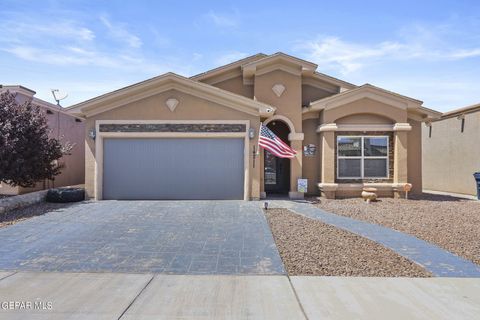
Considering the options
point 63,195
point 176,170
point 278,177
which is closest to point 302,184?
point 278,177

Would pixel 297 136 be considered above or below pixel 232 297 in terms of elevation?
above

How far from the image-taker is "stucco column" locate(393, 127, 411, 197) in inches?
554

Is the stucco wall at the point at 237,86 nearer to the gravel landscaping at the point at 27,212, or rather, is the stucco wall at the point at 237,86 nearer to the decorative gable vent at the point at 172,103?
the decorative gable vent at the point at 172,103

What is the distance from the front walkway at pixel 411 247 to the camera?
240 inches

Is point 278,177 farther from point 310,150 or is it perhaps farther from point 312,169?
point 310,150

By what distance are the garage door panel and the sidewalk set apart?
7540 millimetres

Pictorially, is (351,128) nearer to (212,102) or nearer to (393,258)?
(212,102)

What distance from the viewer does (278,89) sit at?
47.2 feet

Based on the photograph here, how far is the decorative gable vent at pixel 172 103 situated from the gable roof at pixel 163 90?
0.45m

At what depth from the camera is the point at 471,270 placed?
6051 millimetres

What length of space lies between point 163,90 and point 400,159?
9931 mm

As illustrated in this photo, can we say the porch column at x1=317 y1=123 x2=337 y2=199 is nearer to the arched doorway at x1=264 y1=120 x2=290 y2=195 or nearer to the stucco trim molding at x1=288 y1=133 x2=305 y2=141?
the stucco trim molding at x1=288 y1=133 x2=305 y2=141

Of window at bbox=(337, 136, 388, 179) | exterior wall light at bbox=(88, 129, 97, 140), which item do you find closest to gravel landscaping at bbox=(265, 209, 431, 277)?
window at bbox=(337, 136, 388, 179)

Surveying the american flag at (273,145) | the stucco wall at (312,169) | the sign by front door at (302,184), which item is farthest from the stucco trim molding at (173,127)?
the stucco wall at (312,169)
